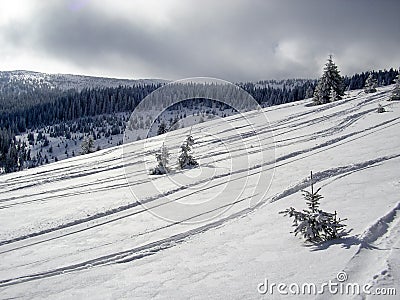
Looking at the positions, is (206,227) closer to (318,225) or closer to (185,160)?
(318,225)

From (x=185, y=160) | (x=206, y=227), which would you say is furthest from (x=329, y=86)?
(x=206, y=227)

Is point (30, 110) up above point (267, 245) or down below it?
above

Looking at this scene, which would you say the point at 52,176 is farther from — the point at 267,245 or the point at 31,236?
the point at 267,245

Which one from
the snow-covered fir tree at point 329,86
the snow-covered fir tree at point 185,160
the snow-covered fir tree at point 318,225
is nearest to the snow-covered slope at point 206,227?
the snow-covered fir tree at point 318,225

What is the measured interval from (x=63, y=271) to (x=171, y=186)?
29.6 ft

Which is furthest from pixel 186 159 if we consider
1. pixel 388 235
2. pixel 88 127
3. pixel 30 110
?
pixel 30 110

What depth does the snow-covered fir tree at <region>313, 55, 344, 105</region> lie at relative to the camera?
49062mm

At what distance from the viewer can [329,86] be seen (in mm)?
49812

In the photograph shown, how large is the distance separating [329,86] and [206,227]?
→ 45610mm

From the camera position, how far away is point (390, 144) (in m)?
18.4

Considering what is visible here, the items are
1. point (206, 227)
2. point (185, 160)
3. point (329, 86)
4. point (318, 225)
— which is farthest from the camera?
point (329, 86)

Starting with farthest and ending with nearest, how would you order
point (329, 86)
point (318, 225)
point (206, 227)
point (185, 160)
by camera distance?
point (329, 86) < point (185, 160) < point (206, 227) < point (318, 225)

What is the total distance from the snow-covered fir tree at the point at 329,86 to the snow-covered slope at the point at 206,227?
26.2 m

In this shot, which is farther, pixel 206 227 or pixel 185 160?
pixel 185 160
